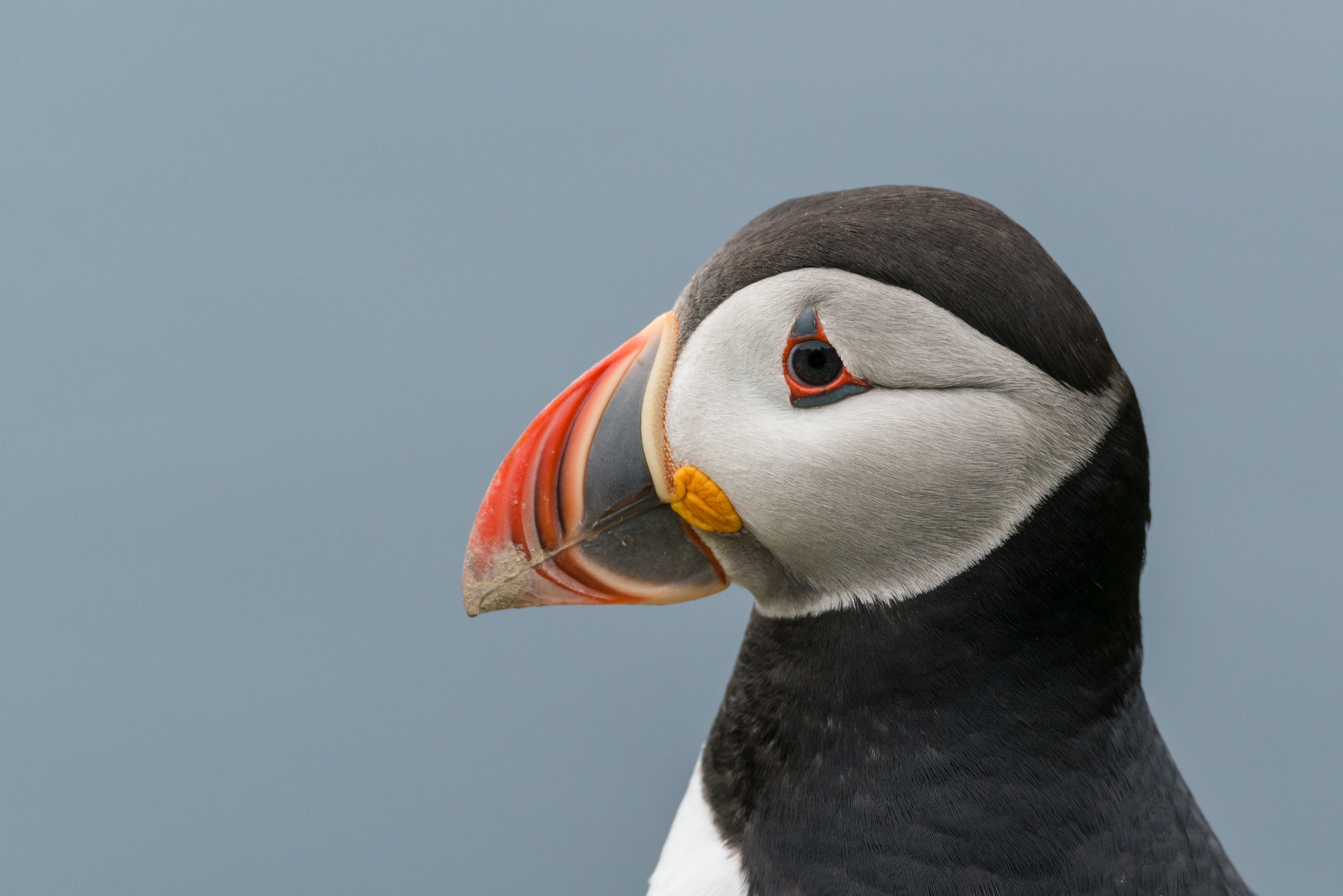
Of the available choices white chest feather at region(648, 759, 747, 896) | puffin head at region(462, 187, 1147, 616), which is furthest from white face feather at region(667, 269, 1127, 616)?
white chest feather at region(648, 759, 747, 896)

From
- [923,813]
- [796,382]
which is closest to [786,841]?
[923,813]

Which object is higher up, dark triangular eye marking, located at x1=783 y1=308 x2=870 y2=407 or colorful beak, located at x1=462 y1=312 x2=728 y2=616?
dark triangular eye marking, located at x1=783 y1=308 x2=870 y2=407

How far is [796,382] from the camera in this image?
45.3 inches

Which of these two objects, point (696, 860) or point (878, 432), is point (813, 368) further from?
point (696, 860)

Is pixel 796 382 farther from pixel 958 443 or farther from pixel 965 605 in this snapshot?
pixel 965 605

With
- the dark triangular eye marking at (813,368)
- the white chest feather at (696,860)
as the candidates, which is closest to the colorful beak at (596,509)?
the dark triangular eye marking at (813,368)

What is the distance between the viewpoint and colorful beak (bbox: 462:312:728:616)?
4.09ft

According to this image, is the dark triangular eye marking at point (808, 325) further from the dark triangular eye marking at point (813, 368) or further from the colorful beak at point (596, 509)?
the colorful beak at point (596, 509)

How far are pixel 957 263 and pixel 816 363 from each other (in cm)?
15

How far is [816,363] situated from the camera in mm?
1145

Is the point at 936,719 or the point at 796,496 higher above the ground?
the point at 796,496

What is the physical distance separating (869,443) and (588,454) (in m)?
0.29

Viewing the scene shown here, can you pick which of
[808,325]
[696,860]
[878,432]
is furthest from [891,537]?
[696,860]

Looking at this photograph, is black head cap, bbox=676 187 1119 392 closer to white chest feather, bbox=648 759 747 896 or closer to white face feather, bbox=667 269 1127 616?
white face feather, bbox=667 269 1127 616
